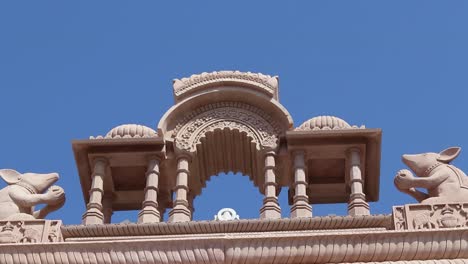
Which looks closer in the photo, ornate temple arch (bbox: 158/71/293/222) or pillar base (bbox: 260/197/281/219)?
pillar base (bbox: 260/197/281/219)

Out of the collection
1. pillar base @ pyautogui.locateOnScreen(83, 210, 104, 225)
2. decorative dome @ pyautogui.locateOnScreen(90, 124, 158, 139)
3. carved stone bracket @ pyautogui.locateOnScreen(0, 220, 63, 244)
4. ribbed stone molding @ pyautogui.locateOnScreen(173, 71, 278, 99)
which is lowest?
carved stone bracket @ pyautogui.locateOnScreen(0, 220, 63, 244)

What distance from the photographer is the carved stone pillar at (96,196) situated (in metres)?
16.6

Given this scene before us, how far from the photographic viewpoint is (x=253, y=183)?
1870cm

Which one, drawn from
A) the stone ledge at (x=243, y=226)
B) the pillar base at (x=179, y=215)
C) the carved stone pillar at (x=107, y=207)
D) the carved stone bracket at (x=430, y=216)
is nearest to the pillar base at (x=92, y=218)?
the stone ledge at (x=243, y=226)

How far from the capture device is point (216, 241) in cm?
1472

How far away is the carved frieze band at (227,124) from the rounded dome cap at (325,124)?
18.9 inches

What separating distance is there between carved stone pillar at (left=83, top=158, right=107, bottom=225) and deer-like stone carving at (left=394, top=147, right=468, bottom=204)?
4.49 meters

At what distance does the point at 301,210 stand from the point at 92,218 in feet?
10.2

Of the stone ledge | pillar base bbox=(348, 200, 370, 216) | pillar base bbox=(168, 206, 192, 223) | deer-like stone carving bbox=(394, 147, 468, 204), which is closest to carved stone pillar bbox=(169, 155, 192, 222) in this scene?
pillar base bbox=(168, 206, 192, 223)

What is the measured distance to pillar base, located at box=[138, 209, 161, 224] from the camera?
16453 mm

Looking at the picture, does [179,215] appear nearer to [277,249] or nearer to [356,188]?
[277,249]

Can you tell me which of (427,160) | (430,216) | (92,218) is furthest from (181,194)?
(430,216)

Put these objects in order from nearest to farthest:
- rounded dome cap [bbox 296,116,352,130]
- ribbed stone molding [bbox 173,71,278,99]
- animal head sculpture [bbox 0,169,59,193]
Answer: animal head sculpture [bbox 0,169,59,193]
rounded dome cap [bbox 296,116,352,130]
ribbed stone molding [bbox 173,71,278,99]

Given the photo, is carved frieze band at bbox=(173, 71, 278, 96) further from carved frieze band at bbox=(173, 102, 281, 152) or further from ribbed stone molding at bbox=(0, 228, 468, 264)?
ribbed stone molding at bbox=(0, 228, 468, 264)
